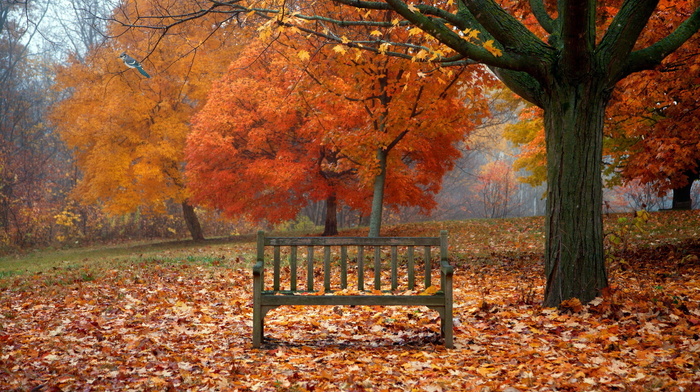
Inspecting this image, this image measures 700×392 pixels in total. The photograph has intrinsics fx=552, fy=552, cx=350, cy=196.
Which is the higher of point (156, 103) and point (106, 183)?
point (156, 103)

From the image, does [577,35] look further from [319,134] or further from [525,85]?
[319,134]

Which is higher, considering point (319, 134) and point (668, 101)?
point (319, 134)

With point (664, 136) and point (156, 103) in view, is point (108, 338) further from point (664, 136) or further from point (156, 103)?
point (156, 103)

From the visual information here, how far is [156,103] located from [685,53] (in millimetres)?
17148

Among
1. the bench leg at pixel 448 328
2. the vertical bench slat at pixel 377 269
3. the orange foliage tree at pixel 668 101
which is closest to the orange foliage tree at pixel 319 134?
the orange foliage tree at pixel 668 101

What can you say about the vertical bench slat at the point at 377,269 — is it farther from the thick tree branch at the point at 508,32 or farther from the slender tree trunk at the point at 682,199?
the slender tree trunk at the point at 682,199

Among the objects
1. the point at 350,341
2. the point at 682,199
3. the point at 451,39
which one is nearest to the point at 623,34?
the point at 451,39

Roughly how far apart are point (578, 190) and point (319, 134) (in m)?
11.8

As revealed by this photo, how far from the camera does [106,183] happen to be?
19469 mm

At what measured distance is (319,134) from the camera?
16797 mm

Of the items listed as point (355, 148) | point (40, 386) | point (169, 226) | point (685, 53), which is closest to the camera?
point (40, 386)

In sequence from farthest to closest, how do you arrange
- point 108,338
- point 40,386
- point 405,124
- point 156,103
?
point 156,103
point 405,124
point 108,338
point 40,386

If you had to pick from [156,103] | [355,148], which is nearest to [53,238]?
[156,103]

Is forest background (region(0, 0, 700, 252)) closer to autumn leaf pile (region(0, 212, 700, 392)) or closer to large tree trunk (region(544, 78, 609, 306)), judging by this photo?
large tree trunk (region(544, 78, 609, 306))
